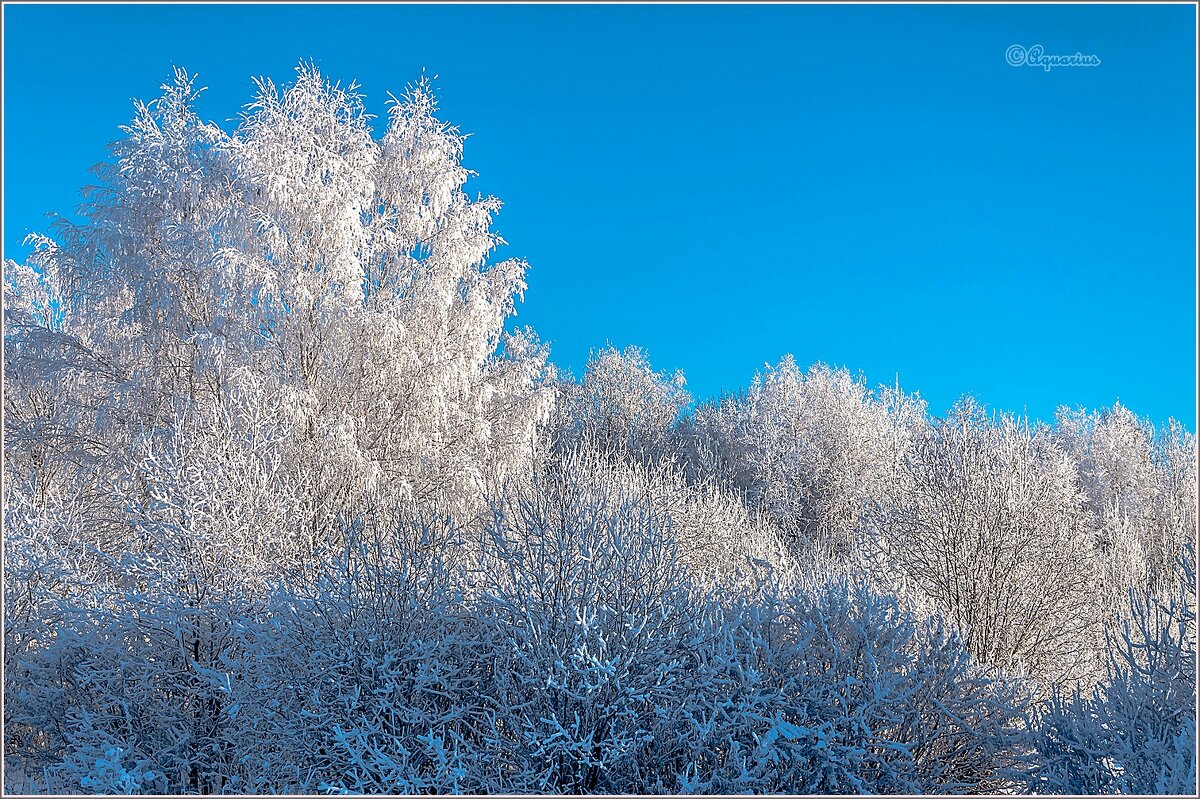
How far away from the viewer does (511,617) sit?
30.3ft

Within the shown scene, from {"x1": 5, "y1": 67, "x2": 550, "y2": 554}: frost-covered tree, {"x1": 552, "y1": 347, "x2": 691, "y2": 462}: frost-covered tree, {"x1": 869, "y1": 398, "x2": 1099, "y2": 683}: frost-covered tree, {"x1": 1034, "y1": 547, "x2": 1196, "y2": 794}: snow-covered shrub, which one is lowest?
{"x1": 1034, "y1": 547, "x2": 1196, "y2": 794}: snow-covered shrub

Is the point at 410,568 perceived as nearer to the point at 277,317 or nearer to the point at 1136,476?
the point at 277,317

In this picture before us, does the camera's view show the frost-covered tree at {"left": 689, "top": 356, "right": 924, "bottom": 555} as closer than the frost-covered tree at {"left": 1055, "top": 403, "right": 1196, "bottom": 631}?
No

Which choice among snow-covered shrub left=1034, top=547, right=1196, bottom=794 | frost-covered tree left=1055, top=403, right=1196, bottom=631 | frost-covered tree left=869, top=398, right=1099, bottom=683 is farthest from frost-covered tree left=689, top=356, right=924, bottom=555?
snow-covered shrub left=1034, top=547, right=1196, bottom=794

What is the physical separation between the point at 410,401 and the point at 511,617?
629 centimetres

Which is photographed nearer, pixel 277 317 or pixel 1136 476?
pixel 277 317

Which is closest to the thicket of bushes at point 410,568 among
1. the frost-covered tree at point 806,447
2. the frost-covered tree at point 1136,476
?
the frost-covered tree at point 1136,476

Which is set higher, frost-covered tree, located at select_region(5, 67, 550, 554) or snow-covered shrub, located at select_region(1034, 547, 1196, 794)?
frost-covered tree, located at select_region(5, 67, 550, 554)

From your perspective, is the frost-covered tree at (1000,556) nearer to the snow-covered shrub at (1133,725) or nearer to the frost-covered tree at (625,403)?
the snow-covered shrub at (1133,725)

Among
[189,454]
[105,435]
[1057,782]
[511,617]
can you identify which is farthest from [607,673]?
[105,435]

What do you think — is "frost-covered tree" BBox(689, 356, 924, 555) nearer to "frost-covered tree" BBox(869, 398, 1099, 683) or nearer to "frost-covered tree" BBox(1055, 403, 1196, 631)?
"frost-covered tree" BBox(1055, 403, 1196, 631)

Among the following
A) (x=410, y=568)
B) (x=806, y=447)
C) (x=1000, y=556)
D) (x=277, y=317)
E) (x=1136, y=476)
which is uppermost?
(x=806, y=447)

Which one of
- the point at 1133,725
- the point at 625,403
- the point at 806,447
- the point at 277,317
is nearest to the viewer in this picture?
the point at 1133,725

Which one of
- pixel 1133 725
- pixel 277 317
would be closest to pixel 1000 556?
pixel 1133 725
